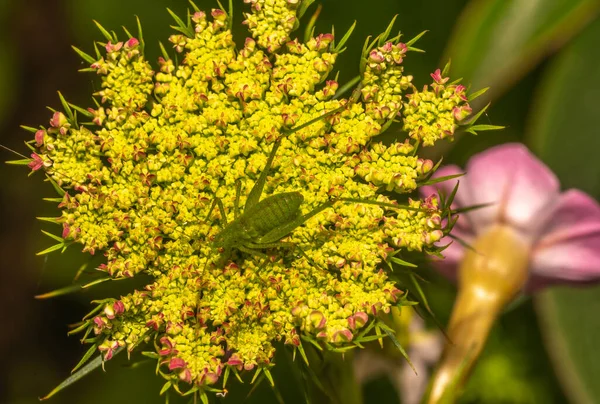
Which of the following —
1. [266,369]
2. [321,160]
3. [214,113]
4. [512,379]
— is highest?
[214,113]

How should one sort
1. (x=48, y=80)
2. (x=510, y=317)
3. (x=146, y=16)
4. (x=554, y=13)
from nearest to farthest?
(x=554, y=13) < (x=510, y=317) < (x=146, y=16) < (x=48, y=80)

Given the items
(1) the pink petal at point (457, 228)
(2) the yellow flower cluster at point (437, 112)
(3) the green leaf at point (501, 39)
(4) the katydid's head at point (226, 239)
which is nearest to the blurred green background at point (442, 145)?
(3) the green leaf at point (501, 39)

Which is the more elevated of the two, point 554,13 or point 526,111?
point 554,13

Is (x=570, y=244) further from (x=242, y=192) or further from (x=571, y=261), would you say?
(x=242, y=192)

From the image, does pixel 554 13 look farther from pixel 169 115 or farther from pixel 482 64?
pixel 169 115

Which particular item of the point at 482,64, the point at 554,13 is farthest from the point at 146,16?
the point at 554,13

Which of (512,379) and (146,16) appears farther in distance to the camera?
(146,16)

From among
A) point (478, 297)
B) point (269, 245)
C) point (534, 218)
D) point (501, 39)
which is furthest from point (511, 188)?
point (269, 245)

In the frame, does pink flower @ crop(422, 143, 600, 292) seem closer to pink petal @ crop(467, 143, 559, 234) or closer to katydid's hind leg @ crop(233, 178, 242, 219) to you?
pink petal @ crop(467, 143, 559, 234)
